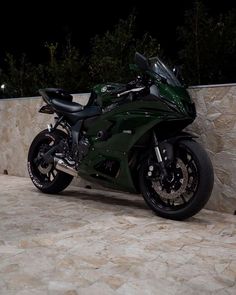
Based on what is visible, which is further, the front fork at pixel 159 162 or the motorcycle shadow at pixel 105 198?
the motorcycle shadow at pixel 105 198

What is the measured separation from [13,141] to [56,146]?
4.20 feet

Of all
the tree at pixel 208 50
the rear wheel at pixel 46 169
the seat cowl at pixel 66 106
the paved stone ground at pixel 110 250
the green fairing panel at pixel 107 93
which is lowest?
the paved stone ground at pixel 110 250

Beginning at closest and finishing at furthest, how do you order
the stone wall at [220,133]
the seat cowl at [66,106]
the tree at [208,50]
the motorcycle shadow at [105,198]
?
the stone wall at [220,133], the motorcycle shadow at [105,198], the seat cowl at [66,106], the tree at [208,50]

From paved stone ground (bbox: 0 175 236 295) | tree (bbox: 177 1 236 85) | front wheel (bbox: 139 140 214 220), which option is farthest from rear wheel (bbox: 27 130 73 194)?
tree (bbox: 177 1 236 85)

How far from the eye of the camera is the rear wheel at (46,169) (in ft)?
11.4

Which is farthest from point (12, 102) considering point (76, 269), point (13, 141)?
point (76, 269)

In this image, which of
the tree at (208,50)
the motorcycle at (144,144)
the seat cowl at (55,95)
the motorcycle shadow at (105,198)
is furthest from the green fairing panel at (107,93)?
the tree at (208,50)

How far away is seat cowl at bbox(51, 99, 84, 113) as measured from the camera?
10.9ft

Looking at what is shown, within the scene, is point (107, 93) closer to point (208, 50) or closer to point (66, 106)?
point (66, 106)

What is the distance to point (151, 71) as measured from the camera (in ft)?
8.86

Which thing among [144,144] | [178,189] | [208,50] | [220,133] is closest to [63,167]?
[144,144]

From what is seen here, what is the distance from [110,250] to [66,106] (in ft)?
5.28

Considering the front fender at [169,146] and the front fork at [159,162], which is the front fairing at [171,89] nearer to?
the front fender at [169,146]

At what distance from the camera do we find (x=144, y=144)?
2836 millimetres
